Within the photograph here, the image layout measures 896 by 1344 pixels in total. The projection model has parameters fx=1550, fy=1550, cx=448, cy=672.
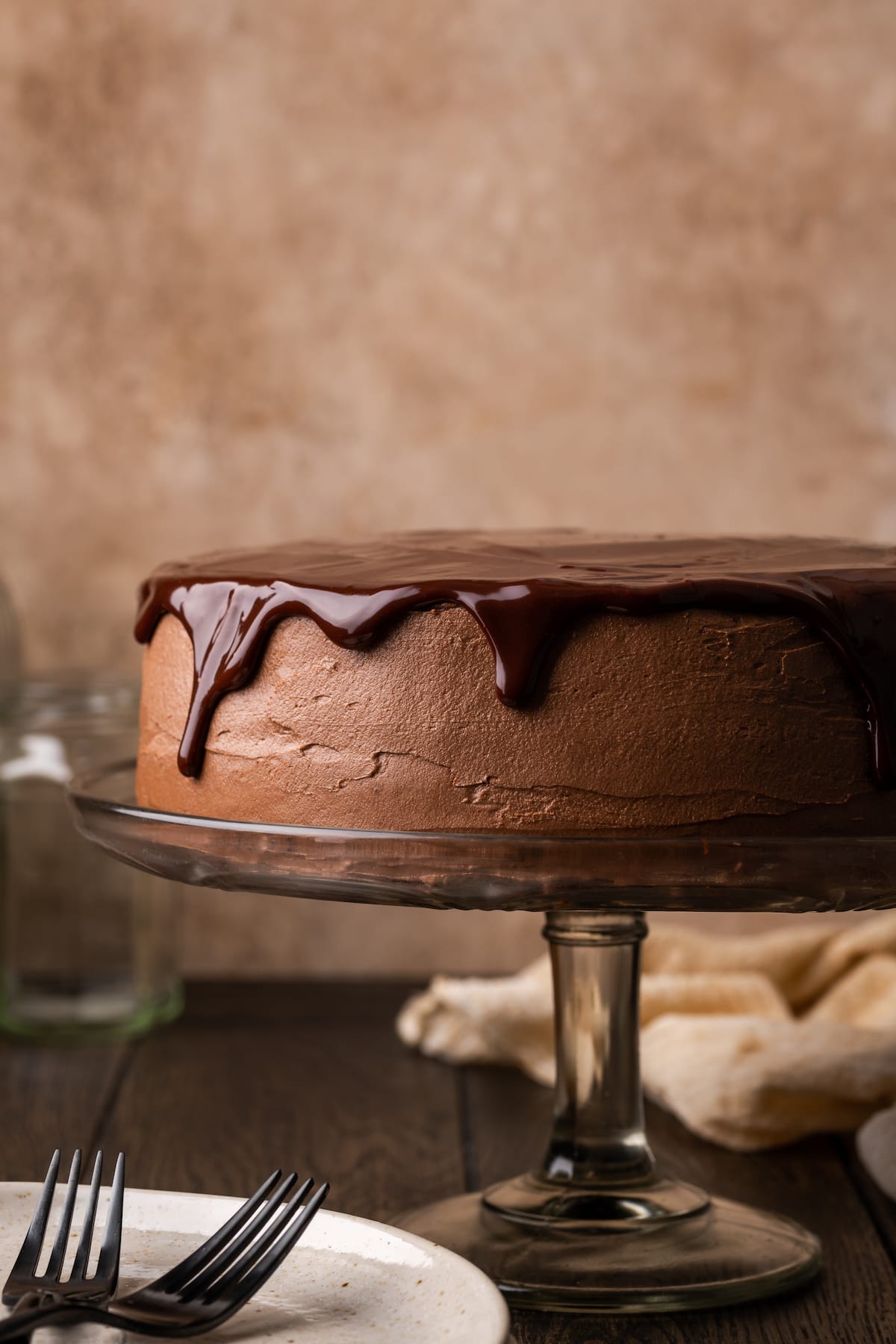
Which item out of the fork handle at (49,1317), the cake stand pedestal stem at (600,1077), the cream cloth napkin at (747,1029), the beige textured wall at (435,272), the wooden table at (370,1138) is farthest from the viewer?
the beige textured wall at (435,272)

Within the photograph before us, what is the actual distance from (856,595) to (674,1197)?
0.39 m

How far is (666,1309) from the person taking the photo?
79cm

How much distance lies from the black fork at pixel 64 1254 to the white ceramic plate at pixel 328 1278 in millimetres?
11

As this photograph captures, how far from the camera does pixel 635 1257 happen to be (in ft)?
2.75

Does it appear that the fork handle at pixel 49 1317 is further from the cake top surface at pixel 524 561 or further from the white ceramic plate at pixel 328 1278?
the cake top surface at pixel 524 561

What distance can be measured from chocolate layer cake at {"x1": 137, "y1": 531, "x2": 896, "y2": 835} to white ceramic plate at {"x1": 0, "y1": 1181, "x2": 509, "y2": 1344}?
182 mm

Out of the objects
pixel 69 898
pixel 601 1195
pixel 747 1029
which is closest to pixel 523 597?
pixel 601 1195

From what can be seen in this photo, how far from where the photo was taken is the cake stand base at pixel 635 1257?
793mm

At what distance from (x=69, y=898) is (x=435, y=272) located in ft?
2.25

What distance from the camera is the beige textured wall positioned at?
1.48m

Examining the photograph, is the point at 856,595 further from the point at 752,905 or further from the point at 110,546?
the point at 110,546

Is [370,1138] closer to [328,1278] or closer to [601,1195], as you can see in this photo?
[601,1195]

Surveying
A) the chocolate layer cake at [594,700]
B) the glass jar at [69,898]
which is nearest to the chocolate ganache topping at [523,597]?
the chocolate layer cake at [594,700]

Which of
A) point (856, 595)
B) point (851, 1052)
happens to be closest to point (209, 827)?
point (856, 595)
